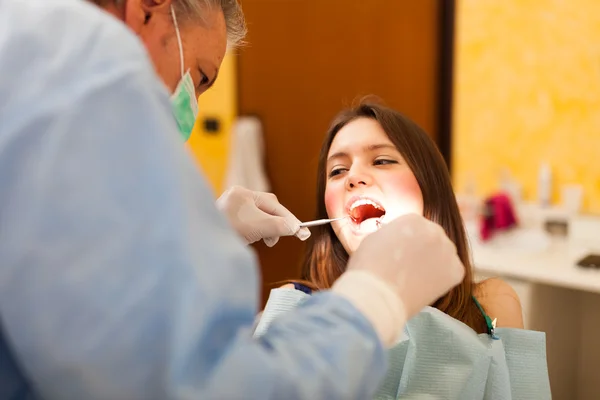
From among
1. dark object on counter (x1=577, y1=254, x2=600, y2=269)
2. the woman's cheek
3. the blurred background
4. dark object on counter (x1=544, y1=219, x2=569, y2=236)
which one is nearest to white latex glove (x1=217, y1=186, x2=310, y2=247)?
the woman's cheek

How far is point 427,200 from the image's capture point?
1457 mm

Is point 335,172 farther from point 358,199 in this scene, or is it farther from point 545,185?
point 545,185

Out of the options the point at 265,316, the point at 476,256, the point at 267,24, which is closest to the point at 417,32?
the point at 267,24

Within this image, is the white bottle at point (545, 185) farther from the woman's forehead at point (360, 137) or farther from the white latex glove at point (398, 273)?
the white latex glove at point (398, 273)

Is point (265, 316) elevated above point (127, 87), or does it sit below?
below

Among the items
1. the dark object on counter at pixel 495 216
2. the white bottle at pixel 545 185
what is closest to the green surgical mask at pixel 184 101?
the dark object on counter at pixel 495 216

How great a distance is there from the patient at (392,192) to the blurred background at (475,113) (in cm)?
79

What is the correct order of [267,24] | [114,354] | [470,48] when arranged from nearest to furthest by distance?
1. [114,354]
2. [470,48]
3. [267,24]

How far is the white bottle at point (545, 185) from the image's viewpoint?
257 centimetres

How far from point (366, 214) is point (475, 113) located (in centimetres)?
161

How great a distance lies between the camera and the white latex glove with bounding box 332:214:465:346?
713 mm

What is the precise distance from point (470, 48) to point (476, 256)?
3.50 ft

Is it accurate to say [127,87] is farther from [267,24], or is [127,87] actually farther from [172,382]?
[267,24]

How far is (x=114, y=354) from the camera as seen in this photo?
21.7 inches
